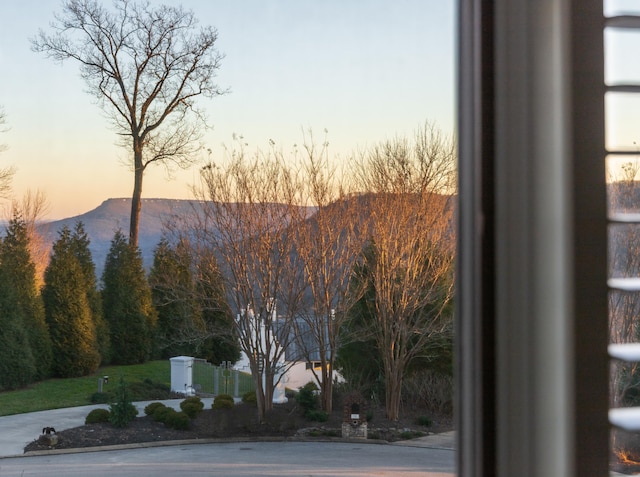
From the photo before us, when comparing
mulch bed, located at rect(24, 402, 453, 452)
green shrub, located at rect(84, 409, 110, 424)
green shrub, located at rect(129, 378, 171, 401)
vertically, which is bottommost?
mulch bed, located at rect(24, 402, 453, 452)

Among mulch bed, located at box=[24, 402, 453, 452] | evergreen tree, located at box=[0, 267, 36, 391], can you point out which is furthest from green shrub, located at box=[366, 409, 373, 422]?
evergreen tree, located at box=[0, 267, 36, 391]

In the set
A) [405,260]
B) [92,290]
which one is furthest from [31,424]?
[405,260]

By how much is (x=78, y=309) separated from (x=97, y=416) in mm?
785

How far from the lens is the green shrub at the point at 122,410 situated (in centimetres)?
475

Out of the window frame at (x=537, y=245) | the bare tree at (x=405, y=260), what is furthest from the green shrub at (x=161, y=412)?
the window frame at (x=537, y=245)

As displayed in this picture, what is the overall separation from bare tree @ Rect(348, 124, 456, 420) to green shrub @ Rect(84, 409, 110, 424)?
2.03m

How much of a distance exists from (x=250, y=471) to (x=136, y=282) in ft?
4.99

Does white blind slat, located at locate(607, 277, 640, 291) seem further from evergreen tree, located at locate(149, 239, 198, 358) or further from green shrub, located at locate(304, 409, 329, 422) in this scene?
green shrub, located at locate(304, 409, 329, 422)

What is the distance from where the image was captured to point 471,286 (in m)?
0.52

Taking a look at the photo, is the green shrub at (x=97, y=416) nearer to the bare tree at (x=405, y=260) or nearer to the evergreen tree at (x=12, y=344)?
the evergreen tree at (x=12, y=344)

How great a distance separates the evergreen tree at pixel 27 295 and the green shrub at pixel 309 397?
178cm

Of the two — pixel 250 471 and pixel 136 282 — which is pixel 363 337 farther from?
pixel 136 282

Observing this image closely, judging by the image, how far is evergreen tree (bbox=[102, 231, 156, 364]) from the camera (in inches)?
189

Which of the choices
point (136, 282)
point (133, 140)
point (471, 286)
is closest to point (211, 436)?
point (136, 282)
